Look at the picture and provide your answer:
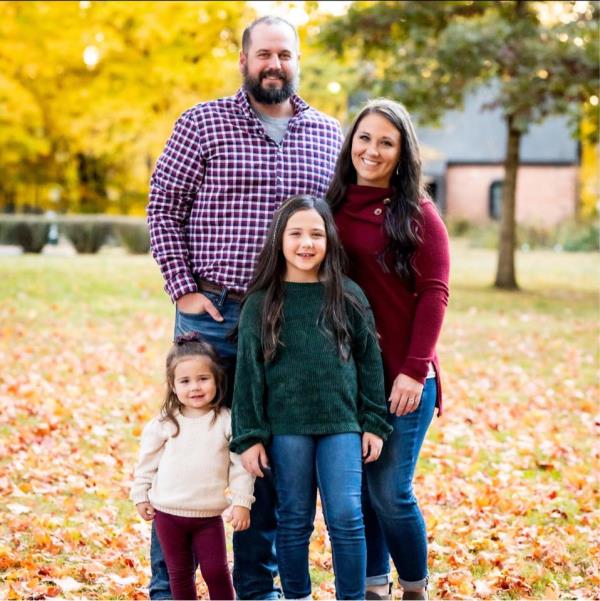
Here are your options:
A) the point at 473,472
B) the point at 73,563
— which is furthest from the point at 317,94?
the point at 73,563

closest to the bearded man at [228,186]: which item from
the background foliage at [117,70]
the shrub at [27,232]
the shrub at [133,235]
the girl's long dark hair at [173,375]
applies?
the girl's long dark hair at [173,375]

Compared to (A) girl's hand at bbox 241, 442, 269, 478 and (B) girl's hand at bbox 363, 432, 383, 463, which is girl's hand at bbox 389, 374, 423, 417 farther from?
(A) girl's hand at bbox 241, 442, 269, 478

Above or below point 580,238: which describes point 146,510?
below

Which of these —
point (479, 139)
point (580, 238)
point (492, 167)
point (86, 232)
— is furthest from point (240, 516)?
point (479, 139)

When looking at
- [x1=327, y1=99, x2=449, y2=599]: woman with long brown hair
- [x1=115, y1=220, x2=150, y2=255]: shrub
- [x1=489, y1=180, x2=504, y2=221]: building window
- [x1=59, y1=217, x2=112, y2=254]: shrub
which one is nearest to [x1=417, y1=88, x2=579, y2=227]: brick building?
[x1=489, y1=180, x2=504, y2=221]: building window

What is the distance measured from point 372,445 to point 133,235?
2205cm

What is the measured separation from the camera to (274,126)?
14.9 feet

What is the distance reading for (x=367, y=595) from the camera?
172 inches

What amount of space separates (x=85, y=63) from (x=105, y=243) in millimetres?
7113

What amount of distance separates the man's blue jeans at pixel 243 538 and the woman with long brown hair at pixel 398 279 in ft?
1.51

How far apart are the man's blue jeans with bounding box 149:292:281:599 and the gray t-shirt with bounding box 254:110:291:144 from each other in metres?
0.78

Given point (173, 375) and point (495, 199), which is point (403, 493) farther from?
point (495, 199)

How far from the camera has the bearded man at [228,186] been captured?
14.5 feet

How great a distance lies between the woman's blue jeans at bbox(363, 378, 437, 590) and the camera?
13.2ft
